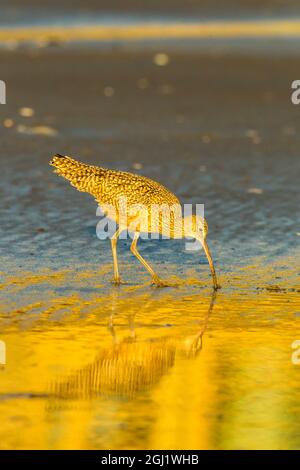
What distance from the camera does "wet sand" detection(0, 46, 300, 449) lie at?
6625 millimetres

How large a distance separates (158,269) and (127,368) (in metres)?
2.83

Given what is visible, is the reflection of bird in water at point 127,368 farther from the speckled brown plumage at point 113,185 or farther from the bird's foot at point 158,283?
the speckled brown plumage at point 113,185

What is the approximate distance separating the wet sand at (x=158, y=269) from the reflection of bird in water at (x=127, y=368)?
2 cm

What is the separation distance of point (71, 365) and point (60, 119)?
10.2 meters

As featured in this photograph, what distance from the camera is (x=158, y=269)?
405 inches

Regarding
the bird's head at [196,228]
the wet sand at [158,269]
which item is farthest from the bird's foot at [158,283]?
the bird's head at [196,228]

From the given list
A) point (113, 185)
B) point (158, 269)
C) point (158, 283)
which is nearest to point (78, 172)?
point (113, 185)

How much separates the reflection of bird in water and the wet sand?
2cm

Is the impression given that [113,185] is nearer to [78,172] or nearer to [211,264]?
[78,172]

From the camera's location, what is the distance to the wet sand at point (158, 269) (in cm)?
662

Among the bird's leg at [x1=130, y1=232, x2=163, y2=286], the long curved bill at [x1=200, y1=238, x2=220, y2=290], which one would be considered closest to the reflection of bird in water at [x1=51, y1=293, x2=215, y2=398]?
the long curved bill at [x1=200, y1=238, x2=220, y2=290]

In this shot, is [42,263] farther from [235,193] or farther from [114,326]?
[235,193]

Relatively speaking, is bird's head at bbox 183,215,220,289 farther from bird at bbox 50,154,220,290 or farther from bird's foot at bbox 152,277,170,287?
bird's foot at bbox 152,277,170,287
